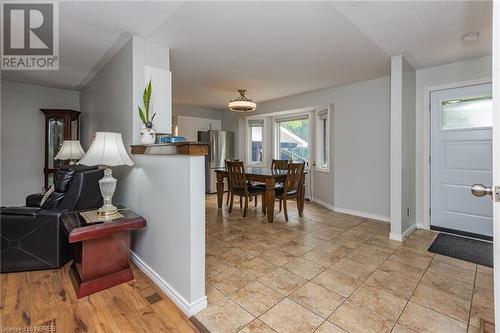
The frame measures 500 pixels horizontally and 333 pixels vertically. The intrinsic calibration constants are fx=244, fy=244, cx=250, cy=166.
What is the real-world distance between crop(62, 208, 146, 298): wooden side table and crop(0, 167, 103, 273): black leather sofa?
0.22 m

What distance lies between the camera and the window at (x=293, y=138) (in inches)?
219

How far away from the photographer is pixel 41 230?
84.4 inches

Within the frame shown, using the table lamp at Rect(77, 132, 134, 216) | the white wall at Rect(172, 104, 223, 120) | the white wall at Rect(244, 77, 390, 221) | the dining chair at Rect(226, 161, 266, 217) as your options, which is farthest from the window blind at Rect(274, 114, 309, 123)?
the table lamp at Rect(77, 132, 134, 216)

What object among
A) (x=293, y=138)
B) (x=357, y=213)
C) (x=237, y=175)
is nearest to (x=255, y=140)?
(x=293, y=138)

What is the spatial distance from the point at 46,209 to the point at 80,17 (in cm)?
173

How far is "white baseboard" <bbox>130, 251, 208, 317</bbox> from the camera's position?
1632 mm

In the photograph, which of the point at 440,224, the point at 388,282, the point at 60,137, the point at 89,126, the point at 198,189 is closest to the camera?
the point at 198,189

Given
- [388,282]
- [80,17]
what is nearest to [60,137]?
[80,17]

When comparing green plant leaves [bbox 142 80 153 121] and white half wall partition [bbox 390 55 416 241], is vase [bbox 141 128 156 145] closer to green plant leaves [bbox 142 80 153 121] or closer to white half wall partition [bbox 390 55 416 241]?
green plant leaves [bbox 142 80 153 121]

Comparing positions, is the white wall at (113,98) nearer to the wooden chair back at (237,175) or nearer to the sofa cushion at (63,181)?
the sofa cushion at (63,181)

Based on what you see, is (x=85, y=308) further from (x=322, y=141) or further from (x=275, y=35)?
(x=322, y=141)

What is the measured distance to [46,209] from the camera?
7.36 ft

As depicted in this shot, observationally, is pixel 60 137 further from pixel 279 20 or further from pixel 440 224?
pixel 440 224

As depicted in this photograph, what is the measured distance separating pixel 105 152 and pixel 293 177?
260cm
